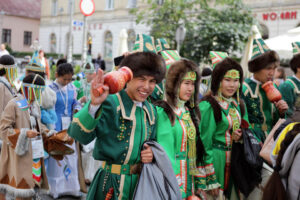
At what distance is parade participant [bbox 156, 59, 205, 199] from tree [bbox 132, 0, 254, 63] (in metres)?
10.9

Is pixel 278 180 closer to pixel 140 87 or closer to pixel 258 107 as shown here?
pixel 140 87

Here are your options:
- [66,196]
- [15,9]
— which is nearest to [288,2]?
[66,196]

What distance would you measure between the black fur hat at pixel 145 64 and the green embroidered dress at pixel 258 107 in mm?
2189

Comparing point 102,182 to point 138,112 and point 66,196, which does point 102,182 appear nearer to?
point 138,112

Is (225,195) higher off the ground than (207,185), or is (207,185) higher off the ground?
(207,185)

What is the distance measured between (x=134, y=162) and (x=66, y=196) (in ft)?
11.3

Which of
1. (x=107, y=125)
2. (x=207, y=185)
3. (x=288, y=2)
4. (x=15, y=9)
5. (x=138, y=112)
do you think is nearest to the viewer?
(x=107, y=125)

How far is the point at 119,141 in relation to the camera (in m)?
2.72

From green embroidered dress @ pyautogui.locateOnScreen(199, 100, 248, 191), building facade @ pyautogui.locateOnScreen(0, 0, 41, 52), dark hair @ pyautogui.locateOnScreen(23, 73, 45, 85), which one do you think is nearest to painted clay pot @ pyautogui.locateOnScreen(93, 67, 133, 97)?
green embroidered dress @ pyautogui.locateOnScreen(199, 100, 248, 191)

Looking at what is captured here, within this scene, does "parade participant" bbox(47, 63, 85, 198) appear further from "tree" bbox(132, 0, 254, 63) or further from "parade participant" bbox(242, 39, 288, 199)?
"tree" bbox(132, 0, 254, 63)

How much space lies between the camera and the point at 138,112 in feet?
9.34

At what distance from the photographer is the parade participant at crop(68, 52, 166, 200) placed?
269cm

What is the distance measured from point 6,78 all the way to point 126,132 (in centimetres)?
337

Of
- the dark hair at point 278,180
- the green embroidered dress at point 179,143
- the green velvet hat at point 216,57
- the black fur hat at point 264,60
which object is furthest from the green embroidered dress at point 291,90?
the dark hair at point 278,180
